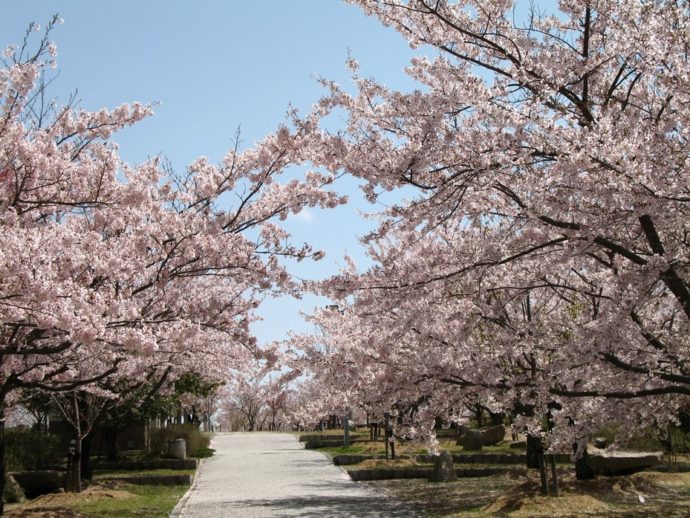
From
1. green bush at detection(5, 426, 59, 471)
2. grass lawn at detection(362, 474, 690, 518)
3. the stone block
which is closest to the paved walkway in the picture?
grass lawn at detection(362, 474, 690, 518)

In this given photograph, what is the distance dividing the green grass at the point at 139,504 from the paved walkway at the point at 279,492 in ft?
1.02

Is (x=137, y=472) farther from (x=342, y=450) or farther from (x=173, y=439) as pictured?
(x=342, y=450)

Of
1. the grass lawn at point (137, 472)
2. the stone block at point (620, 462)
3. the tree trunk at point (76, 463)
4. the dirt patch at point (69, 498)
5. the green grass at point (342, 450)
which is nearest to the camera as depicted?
the dirt patch at point (69, 498)

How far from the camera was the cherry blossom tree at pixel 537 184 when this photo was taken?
226 inches

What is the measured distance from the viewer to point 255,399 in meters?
67.8

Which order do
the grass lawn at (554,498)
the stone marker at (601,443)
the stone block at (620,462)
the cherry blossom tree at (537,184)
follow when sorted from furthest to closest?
the stone marker at (601,443)
the stone block at (620,462)
the grass lawn at (554,498)
the cherry blossom tree at (537,184)

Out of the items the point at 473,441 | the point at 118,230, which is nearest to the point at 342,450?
the point at 473,441

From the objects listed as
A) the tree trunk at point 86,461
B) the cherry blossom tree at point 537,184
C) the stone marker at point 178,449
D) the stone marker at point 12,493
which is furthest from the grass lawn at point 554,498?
the stone marker at point 178,449

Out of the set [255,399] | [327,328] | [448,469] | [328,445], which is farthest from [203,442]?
[255,399]

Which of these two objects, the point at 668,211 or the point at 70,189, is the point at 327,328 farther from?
the point at 668,211

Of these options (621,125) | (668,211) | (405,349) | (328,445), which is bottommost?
(328,445)

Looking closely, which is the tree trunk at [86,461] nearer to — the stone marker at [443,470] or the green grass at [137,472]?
the green grass at [137,472]

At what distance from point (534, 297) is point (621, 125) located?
24.2ft

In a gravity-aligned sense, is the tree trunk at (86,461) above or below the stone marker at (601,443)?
above
